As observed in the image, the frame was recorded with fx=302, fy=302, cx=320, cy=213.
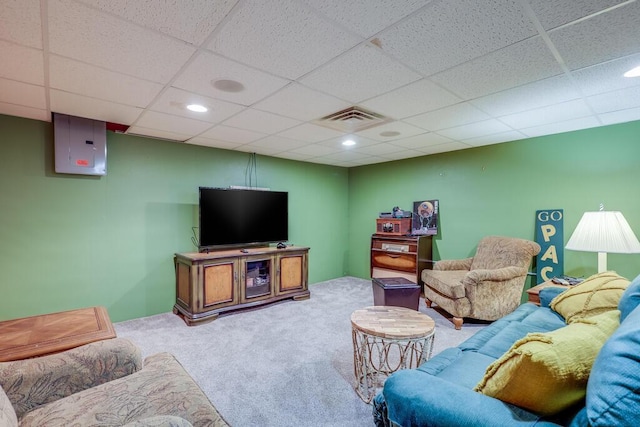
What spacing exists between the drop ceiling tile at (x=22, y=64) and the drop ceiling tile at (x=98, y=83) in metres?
0.06

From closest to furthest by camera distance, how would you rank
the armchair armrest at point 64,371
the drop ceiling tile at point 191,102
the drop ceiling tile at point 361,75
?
the armchair armrest at point 64,371
the drop ceiling tile at point 361,75
the drop ceiling tile at point 191,102

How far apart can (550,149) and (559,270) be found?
1487 millimetres

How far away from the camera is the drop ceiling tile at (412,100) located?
92.0 inches

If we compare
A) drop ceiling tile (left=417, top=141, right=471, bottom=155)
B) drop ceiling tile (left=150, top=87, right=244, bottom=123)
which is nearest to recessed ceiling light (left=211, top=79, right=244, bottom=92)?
drop ceiling tile (left=150, top=87, right=244, bottom=123)

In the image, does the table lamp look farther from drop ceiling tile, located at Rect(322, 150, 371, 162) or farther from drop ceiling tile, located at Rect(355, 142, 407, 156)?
drop ceiling tile, located at Rect(322, 150, 371, 162)

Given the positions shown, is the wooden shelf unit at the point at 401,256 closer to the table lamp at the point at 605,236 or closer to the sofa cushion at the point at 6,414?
the table lamp at the point at 605,236

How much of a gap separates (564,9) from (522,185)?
9.92 ft

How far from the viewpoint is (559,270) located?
12.0ft

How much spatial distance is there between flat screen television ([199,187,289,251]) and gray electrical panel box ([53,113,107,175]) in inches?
44.3

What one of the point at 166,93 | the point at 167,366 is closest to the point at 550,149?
the point at 166,93

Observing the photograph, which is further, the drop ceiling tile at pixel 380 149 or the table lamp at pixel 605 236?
the drop ceiling tile at pixel 380 149

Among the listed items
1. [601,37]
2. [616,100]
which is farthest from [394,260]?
[601,37]

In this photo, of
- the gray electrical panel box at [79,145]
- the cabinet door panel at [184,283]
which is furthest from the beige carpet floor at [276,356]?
the gray electrical panel box at [79,145]

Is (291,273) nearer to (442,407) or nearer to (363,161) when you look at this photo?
(363,161)
